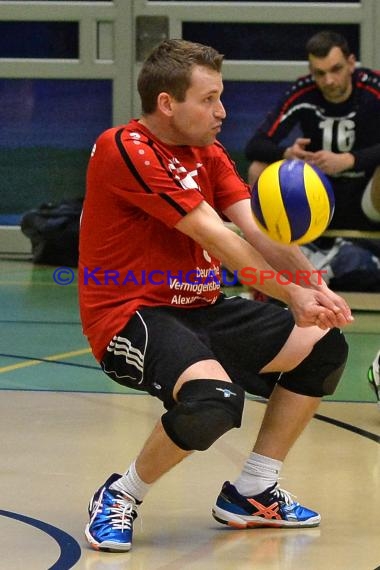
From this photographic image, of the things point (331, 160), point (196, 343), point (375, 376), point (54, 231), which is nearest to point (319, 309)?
point (196, 343)

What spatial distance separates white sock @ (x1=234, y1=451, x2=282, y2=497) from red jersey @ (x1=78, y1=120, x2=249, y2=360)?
0.49m

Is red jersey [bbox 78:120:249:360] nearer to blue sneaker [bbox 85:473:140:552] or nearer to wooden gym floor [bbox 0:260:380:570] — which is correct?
blue sneaker [bbox 85:473:140:552]

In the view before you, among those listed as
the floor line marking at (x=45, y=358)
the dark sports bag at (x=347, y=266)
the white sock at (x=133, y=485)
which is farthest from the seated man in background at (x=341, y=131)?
the white sock at (x=133, y=485)

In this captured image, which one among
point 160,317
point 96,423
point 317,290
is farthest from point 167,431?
Result: point 96,423

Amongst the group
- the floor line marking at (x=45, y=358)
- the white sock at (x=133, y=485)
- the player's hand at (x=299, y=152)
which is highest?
the white sock at (x=133, y=485)

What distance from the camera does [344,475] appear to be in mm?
4062

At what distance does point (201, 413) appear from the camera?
3229 mm

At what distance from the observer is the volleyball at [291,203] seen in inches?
129

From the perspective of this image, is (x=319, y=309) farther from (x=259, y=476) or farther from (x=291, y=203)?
(x=259, y=476)

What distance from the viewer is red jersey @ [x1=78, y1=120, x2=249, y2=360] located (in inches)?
135

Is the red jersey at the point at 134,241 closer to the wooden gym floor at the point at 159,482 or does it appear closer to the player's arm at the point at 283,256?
the player's arm at the point at 283,256

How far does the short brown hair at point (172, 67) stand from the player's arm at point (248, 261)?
1.15ft

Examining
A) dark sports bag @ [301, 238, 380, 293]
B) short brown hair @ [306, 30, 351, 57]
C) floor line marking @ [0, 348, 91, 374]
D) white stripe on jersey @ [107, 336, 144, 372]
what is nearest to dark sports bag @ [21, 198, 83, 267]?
dark sports bag @ [301, 238, 380, 293]

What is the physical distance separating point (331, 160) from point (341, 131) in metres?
0.37
